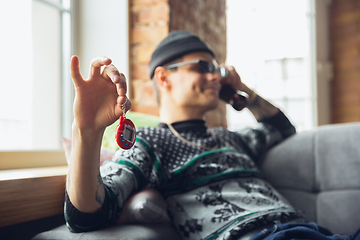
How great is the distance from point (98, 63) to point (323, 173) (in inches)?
40.5

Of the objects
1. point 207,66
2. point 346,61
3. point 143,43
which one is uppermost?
point 346,61

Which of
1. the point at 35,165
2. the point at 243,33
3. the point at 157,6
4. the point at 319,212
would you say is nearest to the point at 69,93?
the point at 35,165

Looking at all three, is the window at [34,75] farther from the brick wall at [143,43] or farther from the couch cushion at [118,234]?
the couch cushion at [118,234]

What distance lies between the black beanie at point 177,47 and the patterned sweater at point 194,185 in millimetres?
258

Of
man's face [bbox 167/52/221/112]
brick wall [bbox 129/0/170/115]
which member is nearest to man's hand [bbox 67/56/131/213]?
man's face [bbox 167/52/221/112]

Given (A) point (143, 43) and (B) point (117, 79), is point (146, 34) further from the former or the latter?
(B) point (117, 79)

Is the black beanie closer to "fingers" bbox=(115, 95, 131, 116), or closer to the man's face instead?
the man's face

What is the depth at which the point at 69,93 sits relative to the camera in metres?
1.59

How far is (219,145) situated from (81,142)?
0.62 m

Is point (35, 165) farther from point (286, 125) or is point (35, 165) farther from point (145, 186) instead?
point (286, 125)

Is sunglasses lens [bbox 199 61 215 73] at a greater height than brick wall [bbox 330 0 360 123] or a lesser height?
lesser

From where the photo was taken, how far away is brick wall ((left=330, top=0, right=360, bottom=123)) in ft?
11.3

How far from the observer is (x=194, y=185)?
43.3 inches

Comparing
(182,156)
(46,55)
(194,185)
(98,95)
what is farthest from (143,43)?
(98,95)
